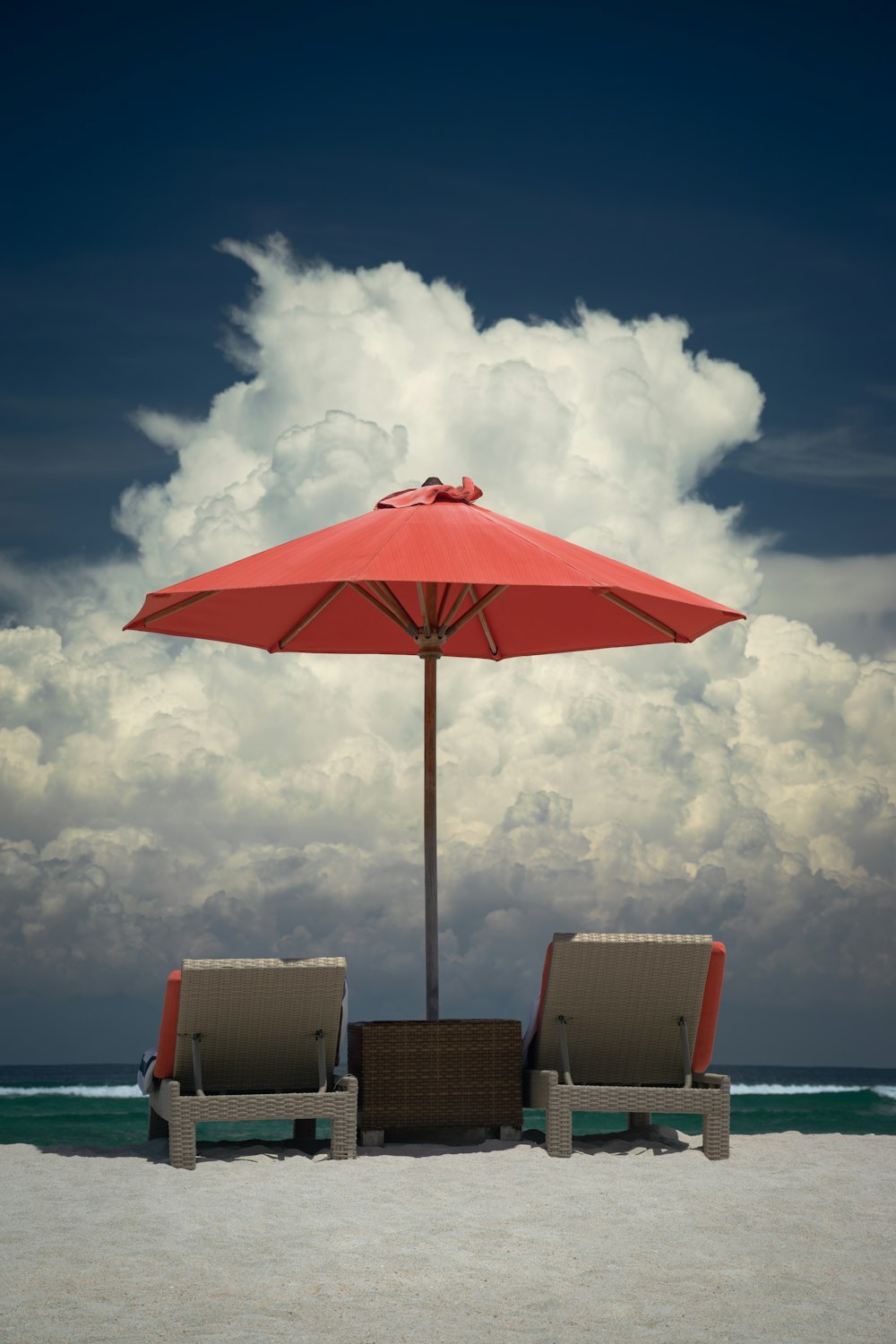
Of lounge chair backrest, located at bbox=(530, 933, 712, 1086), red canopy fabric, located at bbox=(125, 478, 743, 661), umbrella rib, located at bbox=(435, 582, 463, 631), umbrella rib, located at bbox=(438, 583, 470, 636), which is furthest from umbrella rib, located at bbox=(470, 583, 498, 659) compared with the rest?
lounge chair backrest, located at bbox=(530, 933, 712, 1086)

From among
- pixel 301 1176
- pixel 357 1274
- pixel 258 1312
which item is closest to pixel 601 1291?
pixel 357 1274

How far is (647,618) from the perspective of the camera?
22.7 ft

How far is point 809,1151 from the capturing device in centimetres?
615

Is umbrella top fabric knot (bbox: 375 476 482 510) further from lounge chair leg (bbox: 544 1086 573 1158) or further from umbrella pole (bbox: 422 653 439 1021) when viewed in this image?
lounge chair leg (bbox: 544 1086 573 1158)

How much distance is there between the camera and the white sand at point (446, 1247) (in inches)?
129

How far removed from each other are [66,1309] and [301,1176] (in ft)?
6.42

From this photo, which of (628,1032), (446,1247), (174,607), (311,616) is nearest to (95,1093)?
(311,616)

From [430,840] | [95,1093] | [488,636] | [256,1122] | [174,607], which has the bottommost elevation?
[95,1093]

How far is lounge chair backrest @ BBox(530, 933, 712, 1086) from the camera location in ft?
18.7

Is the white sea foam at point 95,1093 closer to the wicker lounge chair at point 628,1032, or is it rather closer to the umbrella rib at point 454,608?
the umbrella rib at point 454,608

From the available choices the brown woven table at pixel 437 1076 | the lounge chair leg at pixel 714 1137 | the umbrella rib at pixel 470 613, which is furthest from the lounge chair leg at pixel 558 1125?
the umbrella rib at pixel 470 613

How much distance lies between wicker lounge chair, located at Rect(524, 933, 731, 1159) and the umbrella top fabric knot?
2214 mm

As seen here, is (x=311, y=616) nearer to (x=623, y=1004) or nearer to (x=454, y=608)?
(x=454, y=608)

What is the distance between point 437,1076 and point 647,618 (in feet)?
8.52
